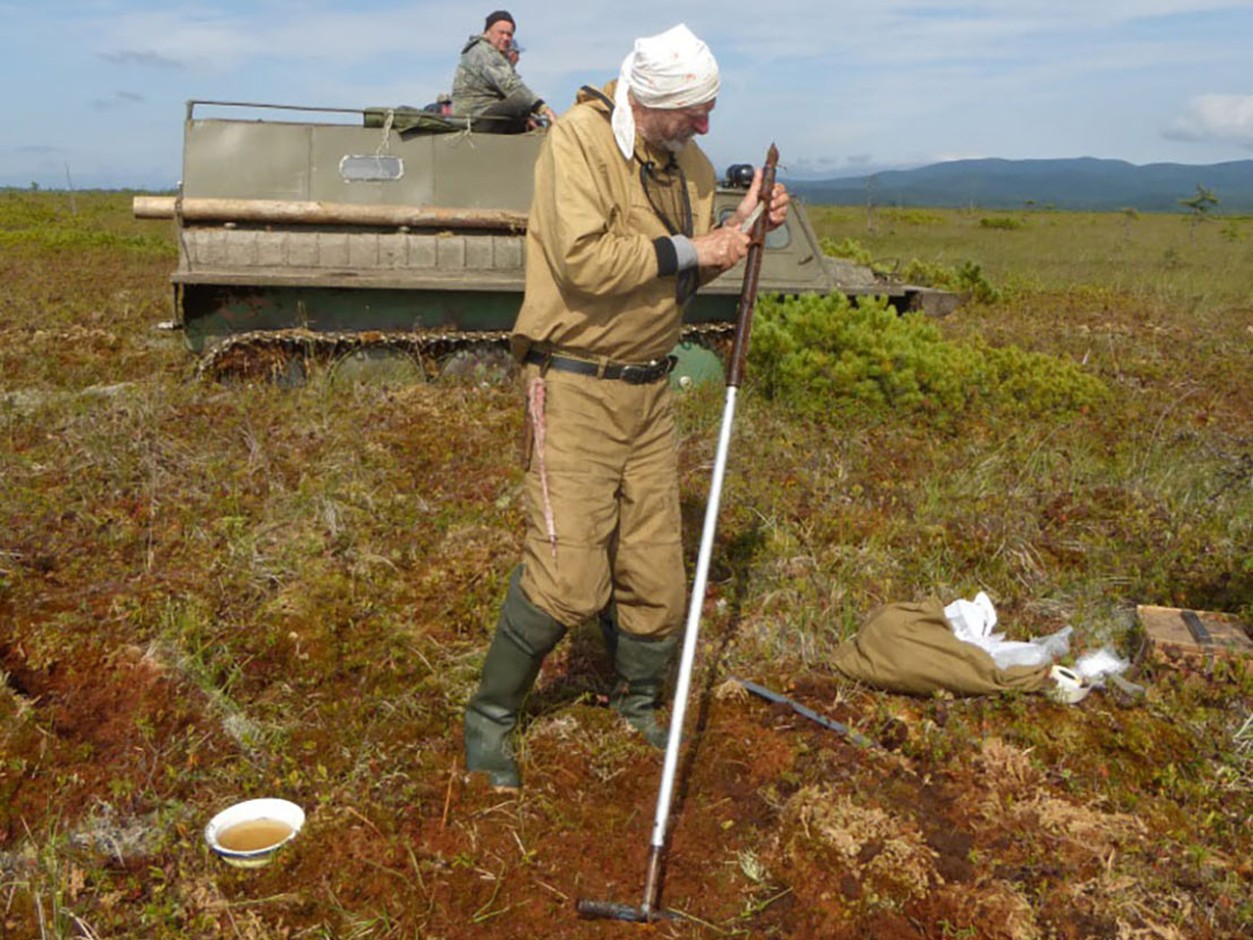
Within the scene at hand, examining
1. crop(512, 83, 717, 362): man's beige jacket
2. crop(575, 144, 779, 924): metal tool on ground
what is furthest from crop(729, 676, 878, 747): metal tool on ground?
crop(512, 83, 717, 362): man's beige jacket

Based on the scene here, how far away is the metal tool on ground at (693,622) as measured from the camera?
3023 mm

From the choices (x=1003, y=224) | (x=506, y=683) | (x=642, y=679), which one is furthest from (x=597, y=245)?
(x=1003, y=224)

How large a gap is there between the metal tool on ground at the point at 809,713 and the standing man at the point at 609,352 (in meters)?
0.56

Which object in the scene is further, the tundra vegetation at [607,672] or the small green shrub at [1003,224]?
the small green shrub at [1003,224]

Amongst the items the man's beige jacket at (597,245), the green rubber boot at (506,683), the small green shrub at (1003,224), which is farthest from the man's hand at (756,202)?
the small green shrub at (1003,224)

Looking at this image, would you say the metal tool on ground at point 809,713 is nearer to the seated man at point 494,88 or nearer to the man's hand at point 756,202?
the man's hand at point 756,202

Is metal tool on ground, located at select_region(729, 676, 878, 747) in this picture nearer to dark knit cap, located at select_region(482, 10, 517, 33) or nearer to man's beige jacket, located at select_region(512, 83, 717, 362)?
man's beige jacket, located at select_region(512, 83, 717, 362)

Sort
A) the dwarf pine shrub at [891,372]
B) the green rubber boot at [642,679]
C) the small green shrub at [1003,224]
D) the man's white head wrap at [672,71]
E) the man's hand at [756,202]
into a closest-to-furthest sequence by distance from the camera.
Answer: the man's white head wrap at [672,71] → the man's hand at [756,202] → the green rubber boot at [642,679] → the dwarf pine shrub at [891,372] → the small green shrub at [1003,224]

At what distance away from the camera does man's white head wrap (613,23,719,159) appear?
315 centimetres

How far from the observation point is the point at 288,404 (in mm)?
7535

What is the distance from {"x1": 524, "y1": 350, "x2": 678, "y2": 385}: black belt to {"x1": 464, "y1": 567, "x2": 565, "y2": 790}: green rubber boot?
2.41 feet

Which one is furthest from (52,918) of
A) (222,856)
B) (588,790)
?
(588,790)

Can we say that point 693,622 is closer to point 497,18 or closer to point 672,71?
point 672,71

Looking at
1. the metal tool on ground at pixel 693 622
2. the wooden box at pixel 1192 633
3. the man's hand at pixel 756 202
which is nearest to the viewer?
the metal tool on ground at pixel 693 622
